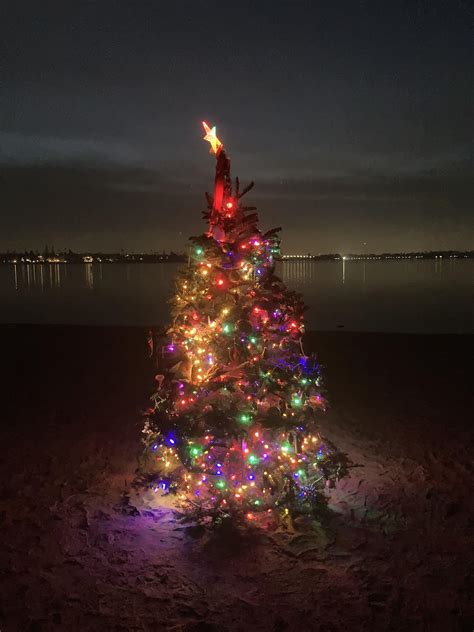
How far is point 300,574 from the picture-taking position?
3932mm

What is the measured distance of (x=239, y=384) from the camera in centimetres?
464

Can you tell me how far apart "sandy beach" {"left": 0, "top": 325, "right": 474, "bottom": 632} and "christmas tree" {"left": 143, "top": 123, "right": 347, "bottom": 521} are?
41 centimetres

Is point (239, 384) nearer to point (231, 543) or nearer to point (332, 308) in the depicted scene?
point (231, 543)

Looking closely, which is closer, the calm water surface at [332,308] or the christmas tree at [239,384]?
the christmas tree at [239,384]

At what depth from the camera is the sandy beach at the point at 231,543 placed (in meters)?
3.52

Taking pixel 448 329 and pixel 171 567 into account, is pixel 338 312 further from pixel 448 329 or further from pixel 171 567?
pixel 171 567

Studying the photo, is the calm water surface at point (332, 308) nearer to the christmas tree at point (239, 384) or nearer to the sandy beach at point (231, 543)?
the sandy beach at point (231, 543)

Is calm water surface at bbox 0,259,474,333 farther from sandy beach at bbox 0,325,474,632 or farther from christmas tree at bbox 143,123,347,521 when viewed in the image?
christmas tree at bbox 143,123,347,521

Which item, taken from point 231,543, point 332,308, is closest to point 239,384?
point 231,543

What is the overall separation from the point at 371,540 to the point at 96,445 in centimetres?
384

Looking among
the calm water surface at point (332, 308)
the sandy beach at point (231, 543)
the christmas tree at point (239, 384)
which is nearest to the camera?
the sandy beach at point (231, 543)

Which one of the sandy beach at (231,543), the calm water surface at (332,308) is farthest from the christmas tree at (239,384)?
the calm water surface at (332,308)

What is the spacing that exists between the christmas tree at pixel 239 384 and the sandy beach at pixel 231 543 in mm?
409

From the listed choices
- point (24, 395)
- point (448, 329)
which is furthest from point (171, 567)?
point (448, 329)
